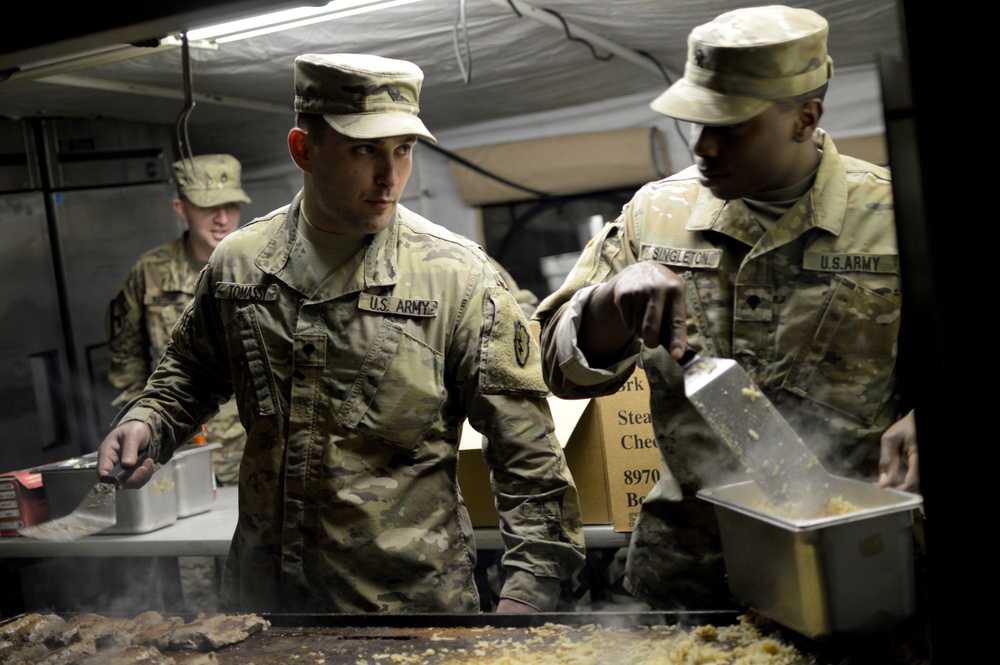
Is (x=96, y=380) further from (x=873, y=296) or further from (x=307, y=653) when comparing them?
(x=873, y=296)

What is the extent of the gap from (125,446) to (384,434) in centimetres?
62

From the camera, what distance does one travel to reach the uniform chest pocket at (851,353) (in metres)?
1.70

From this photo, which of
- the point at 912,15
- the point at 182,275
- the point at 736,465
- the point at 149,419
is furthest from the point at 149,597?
the point at 912,15

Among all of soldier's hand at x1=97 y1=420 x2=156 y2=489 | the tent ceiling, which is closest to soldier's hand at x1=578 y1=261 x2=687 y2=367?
soldier's hand at x1=97 y1=420 x2=156 y2=489

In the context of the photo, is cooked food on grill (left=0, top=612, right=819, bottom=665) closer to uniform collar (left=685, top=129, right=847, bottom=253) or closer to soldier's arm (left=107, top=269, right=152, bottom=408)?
uniform collar (left=685, top=129, right=847, bottom=253)

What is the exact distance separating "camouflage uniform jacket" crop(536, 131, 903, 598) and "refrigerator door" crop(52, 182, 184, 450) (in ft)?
12.0

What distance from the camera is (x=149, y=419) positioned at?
2.15 metres

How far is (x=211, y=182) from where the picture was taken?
4.13 meters

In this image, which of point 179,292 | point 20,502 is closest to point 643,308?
point 20,502

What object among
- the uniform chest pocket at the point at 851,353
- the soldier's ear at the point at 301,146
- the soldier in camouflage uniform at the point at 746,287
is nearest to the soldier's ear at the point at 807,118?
the soldier in camouflage uniform at the point at 746,287

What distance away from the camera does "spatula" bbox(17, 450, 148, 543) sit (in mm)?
2072

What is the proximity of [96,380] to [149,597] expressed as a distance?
5.12 ft

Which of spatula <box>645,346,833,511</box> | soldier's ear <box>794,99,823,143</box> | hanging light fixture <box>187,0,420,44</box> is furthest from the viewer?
hanging light fixture <box>187,0,420,44</box>

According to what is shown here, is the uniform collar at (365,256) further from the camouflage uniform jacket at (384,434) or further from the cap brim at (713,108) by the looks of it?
the cap brim at (713,108)
